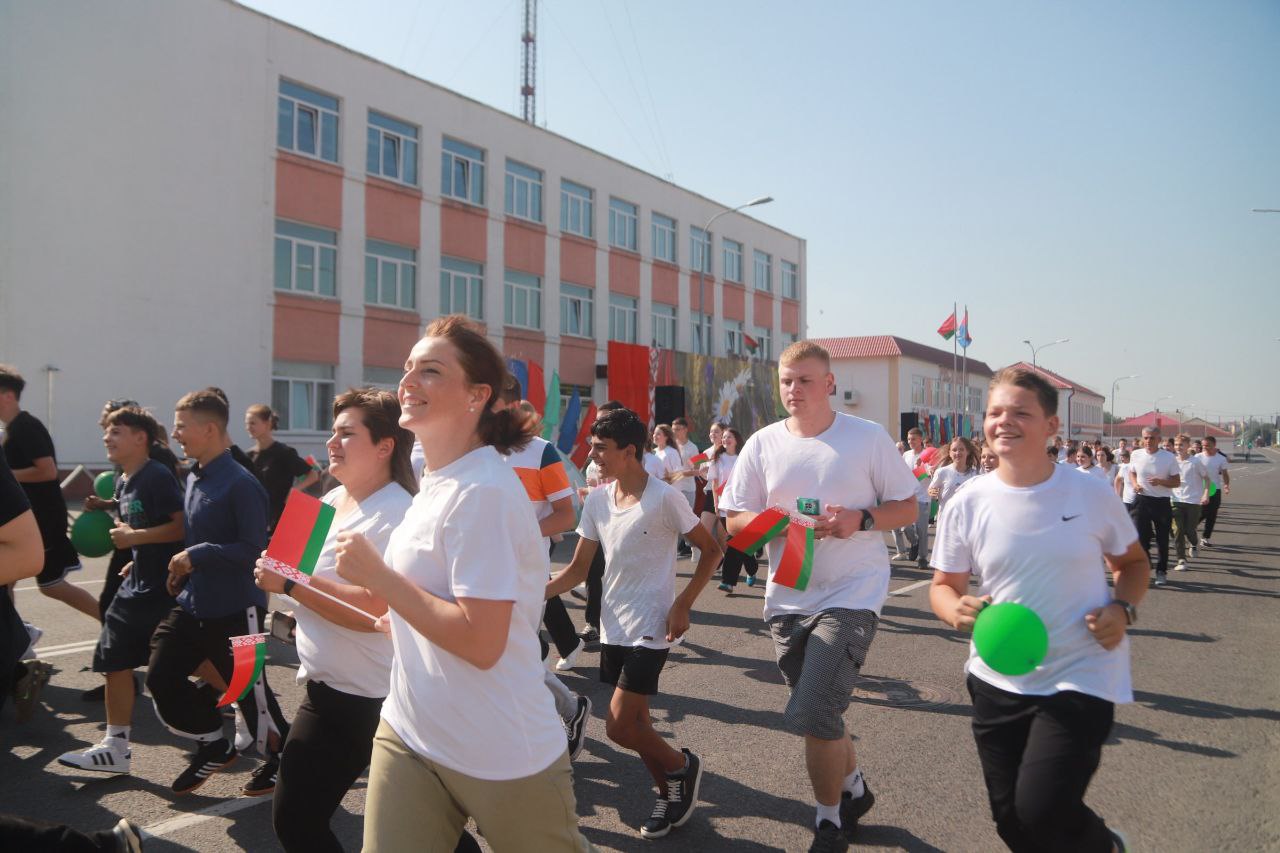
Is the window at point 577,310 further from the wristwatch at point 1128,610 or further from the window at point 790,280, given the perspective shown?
the wristwatch at point 1128,610

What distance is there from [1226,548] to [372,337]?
20.2 meters

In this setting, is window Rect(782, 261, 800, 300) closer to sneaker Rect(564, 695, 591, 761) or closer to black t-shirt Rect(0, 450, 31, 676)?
sneaker Rect(564, 695, 591, 761)

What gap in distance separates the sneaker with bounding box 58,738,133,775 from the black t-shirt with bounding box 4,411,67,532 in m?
2.54

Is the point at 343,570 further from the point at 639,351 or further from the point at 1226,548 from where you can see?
the point at 639,351

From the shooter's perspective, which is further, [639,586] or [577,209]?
[577,209]

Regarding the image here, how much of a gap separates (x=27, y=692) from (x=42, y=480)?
63.0 inches

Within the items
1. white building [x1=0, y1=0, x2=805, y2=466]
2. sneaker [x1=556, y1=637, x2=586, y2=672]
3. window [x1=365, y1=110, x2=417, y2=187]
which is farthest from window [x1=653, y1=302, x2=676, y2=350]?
sneaker [x1=556, y1=637, x2=586, y2=672]

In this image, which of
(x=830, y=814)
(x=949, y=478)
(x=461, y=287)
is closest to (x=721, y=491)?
(x=949, y=478)

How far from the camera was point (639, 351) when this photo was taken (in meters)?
33.3

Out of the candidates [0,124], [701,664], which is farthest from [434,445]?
[0,124]

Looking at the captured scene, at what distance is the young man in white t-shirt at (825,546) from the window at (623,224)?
29.8 meters

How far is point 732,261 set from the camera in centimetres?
4134

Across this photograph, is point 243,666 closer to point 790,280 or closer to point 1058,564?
point 1058,564

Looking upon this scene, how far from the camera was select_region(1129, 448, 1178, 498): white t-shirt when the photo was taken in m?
13.2
